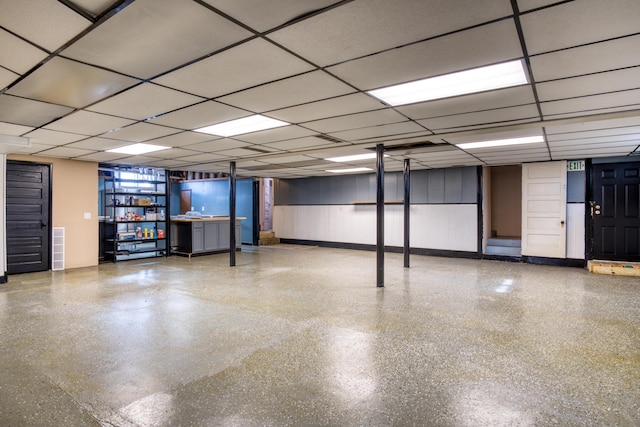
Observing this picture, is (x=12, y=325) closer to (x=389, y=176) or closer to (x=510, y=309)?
(x=510, y=309)

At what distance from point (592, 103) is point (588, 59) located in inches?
53.5

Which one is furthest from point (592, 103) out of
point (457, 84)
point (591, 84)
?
point (457, 84)

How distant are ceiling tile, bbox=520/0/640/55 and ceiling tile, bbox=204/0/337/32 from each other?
1.19 metres

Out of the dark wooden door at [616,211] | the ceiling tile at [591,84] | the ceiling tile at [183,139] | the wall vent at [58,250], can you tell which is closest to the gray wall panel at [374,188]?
the dark wooden door at [616,211]

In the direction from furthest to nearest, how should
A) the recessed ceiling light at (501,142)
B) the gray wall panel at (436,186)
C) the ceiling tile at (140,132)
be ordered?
the gray wall panel at (436,186), the recessed ceiling light at (501,142), the ceiling tile at (140,132)

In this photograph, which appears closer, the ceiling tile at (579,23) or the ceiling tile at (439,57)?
the ceiling tile at (579,23)

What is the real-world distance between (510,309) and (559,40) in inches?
128

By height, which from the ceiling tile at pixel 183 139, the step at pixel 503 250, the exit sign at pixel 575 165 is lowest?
the step at pixel 503 250

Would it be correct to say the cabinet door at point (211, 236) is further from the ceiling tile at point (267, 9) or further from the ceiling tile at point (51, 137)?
the ceiling tile at point (267, 9)

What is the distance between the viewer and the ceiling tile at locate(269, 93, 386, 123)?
3.39 m

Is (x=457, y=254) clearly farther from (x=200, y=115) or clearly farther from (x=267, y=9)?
(x=267, y=9)

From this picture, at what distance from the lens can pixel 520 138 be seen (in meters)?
5.33

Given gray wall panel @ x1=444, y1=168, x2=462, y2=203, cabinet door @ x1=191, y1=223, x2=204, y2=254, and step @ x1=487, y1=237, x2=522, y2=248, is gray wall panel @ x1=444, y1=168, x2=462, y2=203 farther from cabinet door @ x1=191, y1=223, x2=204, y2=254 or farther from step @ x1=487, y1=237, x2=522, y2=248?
cabinet door @ x1=191, y1=223, x2=204, y2=254

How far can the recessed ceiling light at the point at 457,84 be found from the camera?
2697 mm
